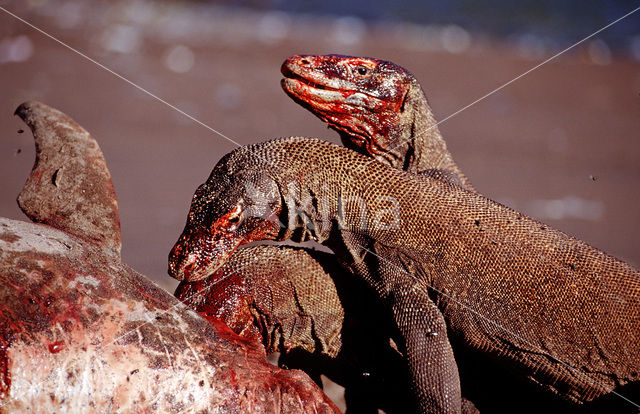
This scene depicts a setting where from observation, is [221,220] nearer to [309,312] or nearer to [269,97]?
[309,312]

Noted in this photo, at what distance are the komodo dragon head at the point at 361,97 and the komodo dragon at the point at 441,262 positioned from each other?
0.29 metres

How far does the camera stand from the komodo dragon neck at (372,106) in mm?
3787

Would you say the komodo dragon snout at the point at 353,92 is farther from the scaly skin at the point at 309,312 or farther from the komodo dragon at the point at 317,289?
the scaly skin at the point at 309,312

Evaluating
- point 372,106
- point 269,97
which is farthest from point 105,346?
point 269,97

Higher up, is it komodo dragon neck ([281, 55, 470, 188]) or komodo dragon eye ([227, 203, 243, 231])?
komodo dragon neck ([281, 55, 470, 188])

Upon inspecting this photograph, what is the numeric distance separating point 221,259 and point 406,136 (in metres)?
1.65

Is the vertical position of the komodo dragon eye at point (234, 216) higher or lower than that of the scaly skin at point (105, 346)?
higher

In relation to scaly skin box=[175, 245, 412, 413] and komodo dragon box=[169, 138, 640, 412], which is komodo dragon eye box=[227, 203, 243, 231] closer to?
komodo dragon box=[169, 138, 640, 412]

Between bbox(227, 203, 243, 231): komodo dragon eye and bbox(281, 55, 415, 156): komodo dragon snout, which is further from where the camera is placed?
bbox(281, 55, 415, 156): komodo dragon snout

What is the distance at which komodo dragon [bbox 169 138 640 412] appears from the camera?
338 cm

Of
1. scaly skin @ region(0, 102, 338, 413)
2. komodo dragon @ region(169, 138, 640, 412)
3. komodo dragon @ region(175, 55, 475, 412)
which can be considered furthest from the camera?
komodo dragon @ region(175, 55, 475, 412)

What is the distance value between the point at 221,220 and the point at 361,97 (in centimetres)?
119

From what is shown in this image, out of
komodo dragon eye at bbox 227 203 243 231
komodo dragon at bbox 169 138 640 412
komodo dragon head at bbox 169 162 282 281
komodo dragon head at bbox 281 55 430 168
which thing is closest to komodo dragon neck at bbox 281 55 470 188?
komodo dragon head at bbox 281 55 430 168

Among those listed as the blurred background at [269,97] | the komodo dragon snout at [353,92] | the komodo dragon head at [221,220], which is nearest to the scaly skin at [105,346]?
the komodo dragon head at [221,220]
